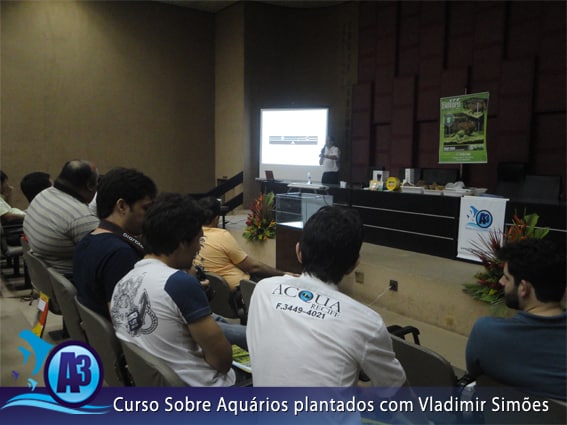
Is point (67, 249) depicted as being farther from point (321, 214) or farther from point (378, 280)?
point (378, 280)

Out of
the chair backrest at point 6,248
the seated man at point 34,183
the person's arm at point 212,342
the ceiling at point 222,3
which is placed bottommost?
the chair backrest at point 6,248

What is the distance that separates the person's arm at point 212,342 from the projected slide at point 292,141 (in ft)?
19.4

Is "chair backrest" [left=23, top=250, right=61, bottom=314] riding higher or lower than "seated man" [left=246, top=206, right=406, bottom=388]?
lower

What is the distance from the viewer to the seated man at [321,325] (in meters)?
1.04

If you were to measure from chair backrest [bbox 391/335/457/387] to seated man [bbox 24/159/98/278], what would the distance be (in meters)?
1.70

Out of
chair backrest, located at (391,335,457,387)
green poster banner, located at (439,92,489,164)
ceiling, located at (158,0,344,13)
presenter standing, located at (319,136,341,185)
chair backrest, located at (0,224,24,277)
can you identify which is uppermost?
ceiling, located at (158,0,344,13)

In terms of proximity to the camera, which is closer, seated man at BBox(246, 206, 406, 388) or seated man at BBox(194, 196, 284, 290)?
seated man at BBox(246, 206, 406, 388)

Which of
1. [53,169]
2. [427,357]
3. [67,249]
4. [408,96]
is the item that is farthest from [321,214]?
[53,169]

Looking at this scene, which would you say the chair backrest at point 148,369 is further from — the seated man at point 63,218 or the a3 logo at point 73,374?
the seated man at point 63,218

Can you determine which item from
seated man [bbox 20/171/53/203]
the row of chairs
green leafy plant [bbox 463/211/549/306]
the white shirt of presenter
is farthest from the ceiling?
the white shirt of presenter

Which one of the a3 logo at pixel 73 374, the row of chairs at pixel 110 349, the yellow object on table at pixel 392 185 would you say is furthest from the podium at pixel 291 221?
the a3 logo at pixel 73 374

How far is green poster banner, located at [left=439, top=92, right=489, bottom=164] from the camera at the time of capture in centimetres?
583

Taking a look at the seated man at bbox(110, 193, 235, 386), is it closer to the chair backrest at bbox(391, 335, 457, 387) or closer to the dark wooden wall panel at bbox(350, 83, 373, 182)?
the chair backrest at bbox(391, 335, 457, 387)

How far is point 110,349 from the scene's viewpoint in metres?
1.52
